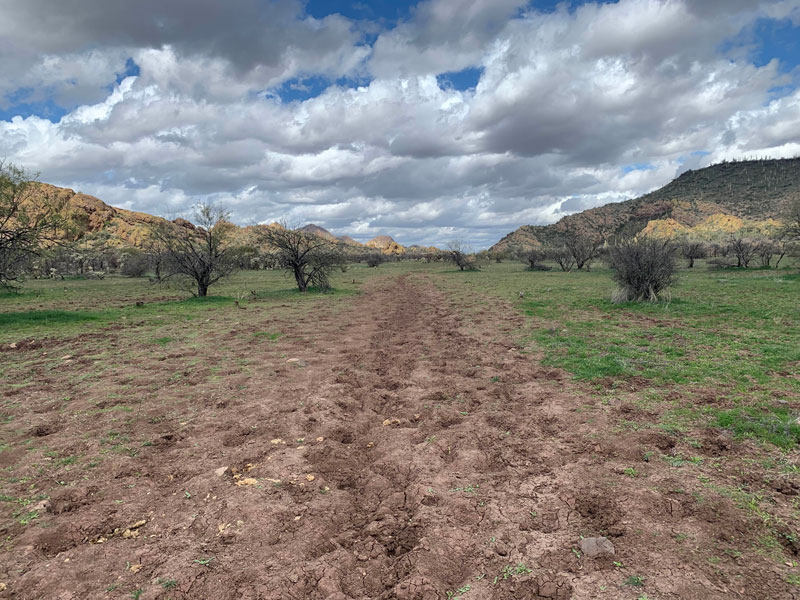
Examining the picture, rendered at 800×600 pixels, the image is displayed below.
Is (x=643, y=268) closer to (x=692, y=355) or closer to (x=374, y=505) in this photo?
(x=692, y=355)

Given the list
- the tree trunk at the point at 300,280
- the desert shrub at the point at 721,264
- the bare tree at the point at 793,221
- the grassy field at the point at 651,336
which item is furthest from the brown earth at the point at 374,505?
the desert shrub at the point at 721,264

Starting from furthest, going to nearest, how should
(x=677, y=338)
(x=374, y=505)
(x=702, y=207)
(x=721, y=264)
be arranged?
(x=702, y=207), (x=721, y=264), (x=677, y=338), (x=374, y=505)

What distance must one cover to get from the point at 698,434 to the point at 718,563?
8.44 feet

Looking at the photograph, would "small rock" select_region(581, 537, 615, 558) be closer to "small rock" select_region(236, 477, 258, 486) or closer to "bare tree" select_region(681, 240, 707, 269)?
"small rock" select_region(236, 477, 258, 486)

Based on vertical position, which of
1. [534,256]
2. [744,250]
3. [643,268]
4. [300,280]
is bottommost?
[643,268]

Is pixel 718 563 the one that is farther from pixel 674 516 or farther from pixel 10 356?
pixel 10 356

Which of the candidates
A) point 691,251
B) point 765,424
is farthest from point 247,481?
point 691,251

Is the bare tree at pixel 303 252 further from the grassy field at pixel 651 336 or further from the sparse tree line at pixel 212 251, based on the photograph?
the grassy field at pixel 651 336

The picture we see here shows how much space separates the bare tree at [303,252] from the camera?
25.4 metres

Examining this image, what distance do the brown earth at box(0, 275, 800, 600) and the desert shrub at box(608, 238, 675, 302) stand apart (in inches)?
477

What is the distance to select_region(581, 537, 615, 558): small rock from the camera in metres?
3.26

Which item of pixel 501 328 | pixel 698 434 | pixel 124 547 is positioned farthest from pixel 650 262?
pixel 124 547

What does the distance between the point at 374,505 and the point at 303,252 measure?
23162 millimetres

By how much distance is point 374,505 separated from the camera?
13.9 feet
